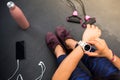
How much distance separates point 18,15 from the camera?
125 centimetres

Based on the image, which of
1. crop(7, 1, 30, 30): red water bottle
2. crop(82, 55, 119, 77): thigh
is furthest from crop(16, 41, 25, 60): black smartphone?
crop(82, 55, 119, 77): thigh

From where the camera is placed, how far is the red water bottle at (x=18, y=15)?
1.19 metres

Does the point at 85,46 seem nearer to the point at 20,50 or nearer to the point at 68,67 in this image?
the point at 68,67

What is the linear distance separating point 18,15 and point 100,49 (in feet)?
1.87

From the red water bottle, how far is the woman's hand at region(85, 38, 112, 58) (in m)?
0.49

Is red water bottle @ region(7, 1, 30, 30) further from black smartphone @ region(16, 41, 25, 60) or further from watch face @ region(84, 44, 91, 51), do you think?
watch face @ region(84, 44, 91, 51)

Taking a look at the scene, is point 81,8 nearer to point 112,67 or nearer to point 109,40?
point 109,40

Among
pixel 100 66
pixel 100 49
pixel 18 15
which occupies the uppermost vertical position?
pixel 18 15

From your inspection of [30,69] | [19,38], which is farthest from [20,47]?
[30,69]

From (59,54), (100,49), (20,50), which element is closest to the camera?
(100,49)

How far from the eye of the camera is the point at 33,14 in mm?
1465

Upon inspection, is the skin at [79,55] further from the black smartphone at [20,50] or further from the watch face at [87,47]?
the black smartphone at [20,50]

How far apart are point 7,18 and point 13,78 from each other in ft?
1.56

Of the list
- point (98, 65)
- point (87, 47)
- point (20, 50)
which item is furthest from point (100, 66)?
point (20, 50)
